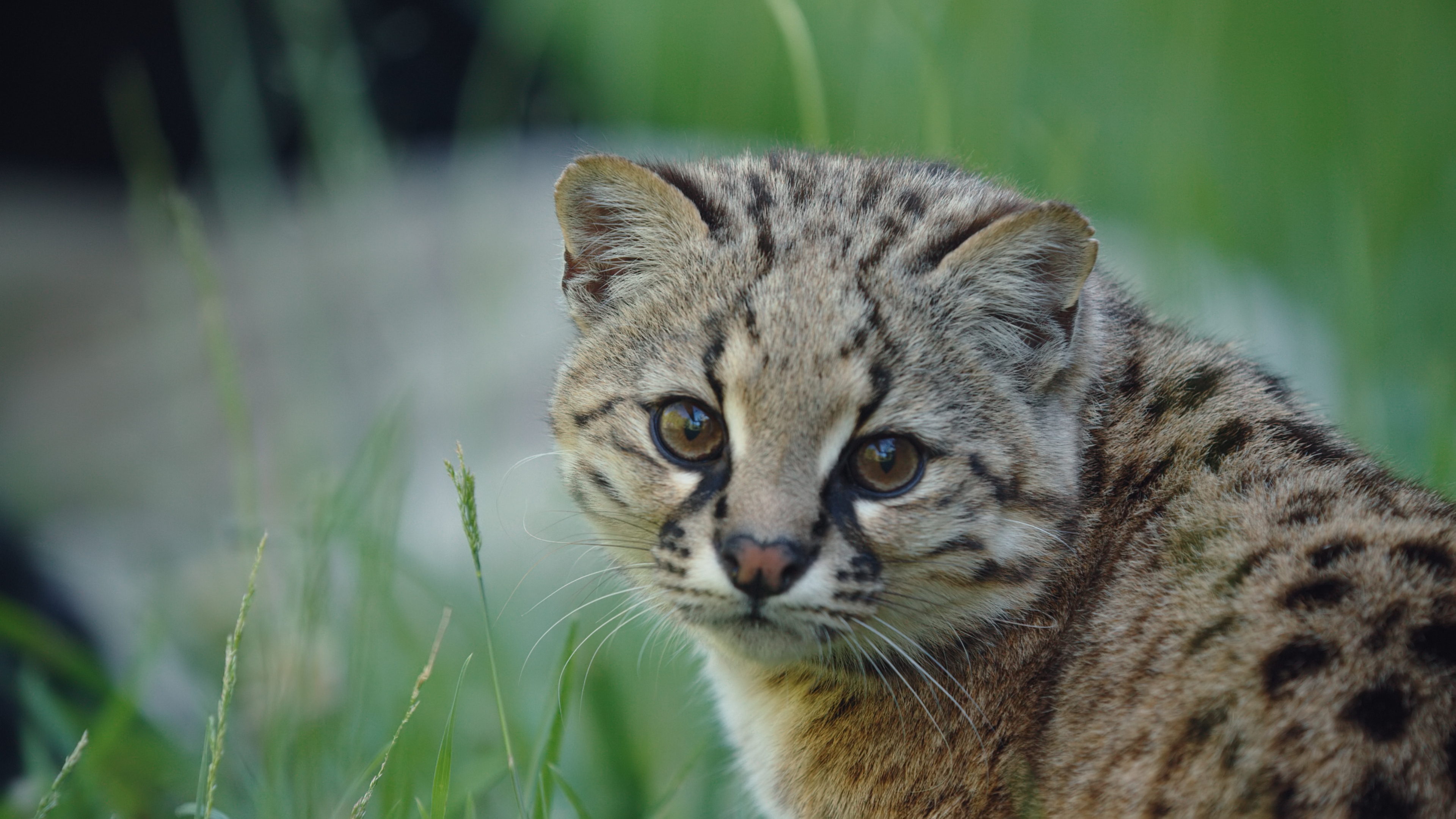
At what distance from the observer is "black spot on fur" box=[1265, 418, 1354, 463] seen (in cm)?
322

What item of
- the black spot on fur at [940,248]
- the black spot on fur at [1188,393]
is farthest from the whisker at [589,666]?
the black spot on fur at [1188,393]

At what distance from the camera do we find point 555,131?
387 inches

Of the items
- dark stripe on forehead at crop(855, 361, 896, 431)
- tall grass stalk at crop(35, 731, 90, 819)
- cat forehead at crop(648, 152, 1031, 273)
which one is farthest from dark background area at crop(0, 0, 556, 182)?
tall grass stalk at crop(35, 731, 90, 819)

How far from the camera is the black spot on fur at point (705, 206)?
351cm

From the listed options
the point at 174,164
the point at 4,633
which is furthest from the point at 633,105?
the point at 4,633

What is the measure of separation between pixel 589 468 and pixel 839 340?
851 millimetres

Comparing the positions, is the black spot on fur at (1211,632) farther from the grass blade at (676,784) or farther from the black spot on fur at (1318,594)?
the grass blade at (676,784)

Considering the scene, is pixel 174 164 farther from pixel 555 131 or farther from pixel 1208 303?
pixel 1208 303

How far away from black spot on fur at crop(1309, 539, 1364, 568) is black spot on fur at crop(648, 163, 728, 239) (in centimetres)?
180

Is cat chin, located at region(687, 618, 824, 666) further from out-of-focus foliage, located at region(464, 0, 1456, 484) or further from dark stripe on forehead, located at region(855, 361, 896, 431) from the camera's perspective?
out-of-focus foliage, located at region(464, 0, 1456, 484)

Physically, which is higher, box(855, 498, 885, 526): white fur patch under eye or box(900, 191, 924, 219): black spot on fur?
box(900, 191, 924, 219): black spot on fur

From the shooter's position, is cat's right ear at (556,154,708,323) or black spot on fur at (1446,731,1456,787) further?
cat's right ear at (556,154,708,323)

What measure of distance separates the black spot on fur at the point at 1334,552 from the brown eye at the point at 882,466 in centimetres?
98

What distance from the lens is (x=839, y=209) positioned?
139 inches
